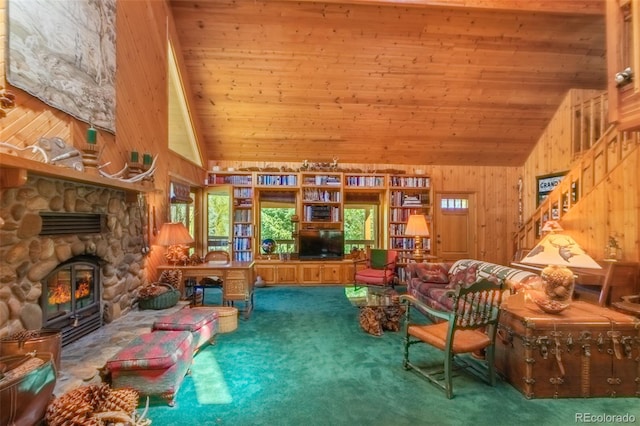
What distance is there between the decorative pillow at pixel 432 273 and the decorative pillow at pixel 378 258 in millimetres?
1122

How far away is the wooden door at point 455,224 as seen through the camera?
6957mm

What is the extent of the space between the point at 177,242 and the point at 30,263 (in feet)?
5.32

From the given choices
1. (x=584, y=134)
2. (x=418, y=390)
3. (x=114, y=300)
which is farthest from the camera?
(x=584, y=134)

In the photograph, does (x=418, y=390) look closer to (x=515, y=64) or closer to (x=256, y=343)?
(x=256, y=343)

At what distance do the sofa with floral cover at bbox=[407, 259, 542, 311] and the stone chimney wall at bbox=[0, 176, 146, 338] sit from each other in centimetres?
342

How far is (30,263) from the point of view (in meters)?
2.16

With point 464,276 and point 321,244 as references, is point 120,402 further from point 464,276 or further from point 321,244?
point 321,244

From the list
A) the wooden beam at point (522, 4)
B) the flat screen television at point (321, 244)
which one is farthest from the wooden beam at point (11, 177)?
the flat screen television at point (321, 244)

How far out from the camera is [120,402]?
6.02ft

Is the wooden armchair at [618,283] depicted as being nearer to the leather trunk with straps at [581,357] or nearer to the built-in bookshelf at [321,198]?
the leather trunk with straps at [581,357]

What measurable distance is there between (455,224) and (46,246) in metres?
6.90

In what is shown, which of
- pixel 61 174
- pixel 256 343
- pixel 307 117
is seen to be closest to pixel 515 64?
pixel 307 117

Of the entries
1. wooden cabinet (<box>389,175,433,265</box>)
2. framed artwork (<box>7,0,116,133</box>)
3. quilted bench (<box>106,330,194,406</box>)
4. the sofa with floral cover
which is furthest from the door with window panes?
quilted bench (<box>106,330,194,406</box>)

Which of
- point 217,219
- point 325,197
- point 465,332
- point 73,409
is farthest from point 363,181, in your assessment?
point 73,409
